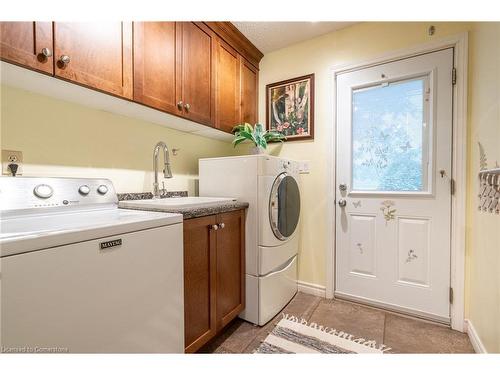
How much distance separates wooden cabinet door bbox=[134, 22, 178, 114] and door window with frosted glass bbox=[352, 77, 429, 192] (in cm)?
150

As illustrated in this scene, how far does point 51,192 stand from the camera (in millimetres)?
1011

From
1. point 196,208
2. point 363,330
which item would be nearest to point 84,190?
point 196,208

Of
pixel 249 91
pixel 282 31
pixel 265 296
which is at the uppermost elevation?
pixel 282 31

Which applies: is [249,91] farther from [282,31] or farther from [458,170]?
[458,170]

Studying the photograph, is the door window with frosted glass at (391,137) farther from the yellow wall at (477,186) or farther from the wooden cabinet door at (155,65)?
the wooden cabinet door at (155,65)

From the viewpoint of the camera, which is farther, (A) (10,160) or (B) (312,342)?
(B) (312,342)

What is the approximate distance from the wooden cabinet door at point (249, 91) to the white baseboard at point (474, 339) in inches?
89.2

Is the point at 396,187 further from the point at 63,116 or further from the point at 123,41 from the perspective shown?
the point at 63,116

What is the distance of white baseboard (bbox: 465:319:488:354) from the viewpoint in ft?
4.21

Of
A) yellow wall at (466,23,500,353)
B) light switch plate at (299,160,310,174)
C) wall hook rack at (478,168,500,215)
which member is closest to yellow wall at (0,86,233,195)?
light switch plate at (299,160,310,174)

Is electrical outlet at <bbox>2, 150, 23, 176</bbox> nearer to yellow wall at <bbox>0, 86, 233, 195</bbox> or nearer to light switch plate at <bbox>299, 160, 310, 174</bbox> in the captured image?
yellow wall at <bbox>0, 86, 233, 195</bbox>

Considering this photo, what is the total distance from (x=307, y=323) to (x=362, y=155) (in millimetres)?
1413

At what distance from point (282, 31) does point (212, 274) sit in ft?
6.88

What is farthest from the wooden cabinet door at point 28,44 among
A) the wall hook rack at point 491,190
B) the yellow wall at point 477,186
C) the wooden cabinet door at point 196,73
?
the yellow wall at point 477,186
